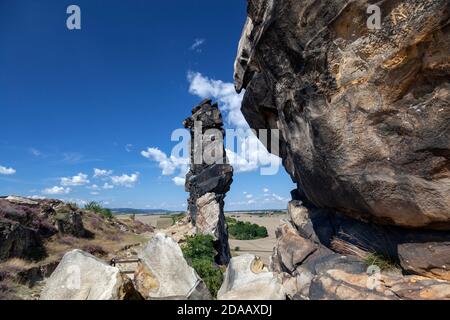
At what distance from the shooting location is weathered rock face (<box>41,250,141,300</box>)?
6.48 m

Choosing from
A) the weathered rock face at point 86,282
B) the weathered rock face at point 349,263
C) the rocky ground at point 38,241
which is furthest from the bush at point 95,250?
the weathered rock face at point 86,282

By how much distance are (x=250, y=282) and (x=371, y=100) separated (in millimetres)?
5174

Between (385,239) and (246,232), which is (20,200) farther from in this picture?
(246,232)

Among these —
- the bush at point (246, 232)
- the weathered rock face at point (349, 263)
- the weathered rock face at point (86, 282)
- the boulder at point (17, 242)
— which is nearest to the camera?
the weathered rock face at point (349, 263)

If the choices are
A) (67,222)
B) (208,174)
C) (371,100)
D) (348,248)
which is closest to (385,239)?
(348,248)

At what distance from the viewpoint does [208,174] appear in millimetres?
32500

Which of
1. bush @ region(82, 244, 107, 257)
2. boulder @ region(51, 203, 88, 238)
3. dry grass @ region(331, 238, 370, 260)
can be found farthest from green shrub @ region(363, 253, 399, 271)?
boulder @ region(51, 203, 88, 238)

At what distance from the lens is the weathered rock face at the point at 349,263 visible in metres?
6.37

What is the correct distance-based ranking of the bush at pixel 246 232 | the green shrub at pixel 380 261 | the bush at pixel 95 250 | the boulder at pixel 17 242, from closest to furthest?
the green shrub at pixel 380 261 → the boulder at pixel 17 242 → the bush at pixel 95 250 → the bush at pixel 246 232

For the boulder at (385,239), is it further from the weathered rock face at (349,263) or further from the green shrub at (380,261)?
the green shrub at (380,261)

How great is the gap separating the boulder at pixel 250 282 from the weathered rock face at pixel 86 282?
2.25 metres

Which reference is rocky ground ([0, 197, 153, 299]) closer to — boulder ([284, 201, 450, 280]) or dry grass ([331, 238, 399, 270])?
boulder ([284, 201, 450, 280])
